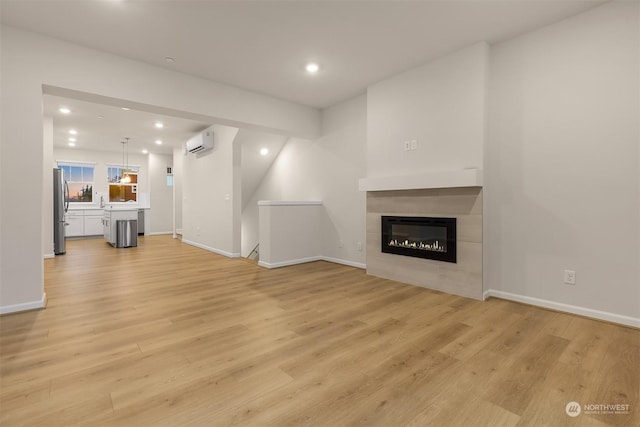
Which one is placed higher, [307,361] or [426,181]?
[426,181]

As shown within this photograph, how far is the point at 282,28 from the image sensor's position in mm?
2756

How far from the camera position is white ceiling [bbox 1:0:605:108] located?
2451 mm

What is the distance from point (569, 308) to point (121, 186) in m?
11.1

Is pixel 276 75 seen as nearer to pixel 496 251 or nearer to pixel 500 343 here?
pixel 496 251

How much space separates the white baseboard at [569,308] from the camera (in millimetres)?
2388

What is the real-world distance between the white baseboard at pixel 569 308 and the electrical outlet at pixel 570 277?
0.21 meters

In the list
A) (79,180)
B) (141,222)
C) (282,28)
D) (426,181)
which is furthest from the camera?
(141,222)

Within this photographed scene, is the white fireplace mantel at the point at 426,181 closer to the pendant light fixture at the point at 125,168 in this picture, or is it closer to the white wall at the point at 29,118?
the white wall at the point at 29,118

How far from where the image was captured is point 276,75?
3725 mm

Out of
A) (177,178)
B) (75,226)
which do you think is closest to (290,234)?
(177,178)

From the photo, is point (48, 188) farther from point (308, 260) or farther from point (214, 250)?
point (308, 260)

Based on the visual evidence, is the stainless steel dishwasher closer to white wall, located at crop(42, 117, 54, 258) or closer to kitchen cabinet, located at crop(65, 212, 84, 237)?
kitchen cabinet, located at crop(65, 212, 84, 237)

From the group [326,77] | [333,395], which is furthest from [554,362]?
[326,77]

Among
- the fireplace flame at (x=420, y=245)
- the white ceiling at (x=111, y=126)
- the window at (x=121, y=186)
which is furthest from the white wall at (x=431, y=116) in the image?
the window at (x=121, y=186)
